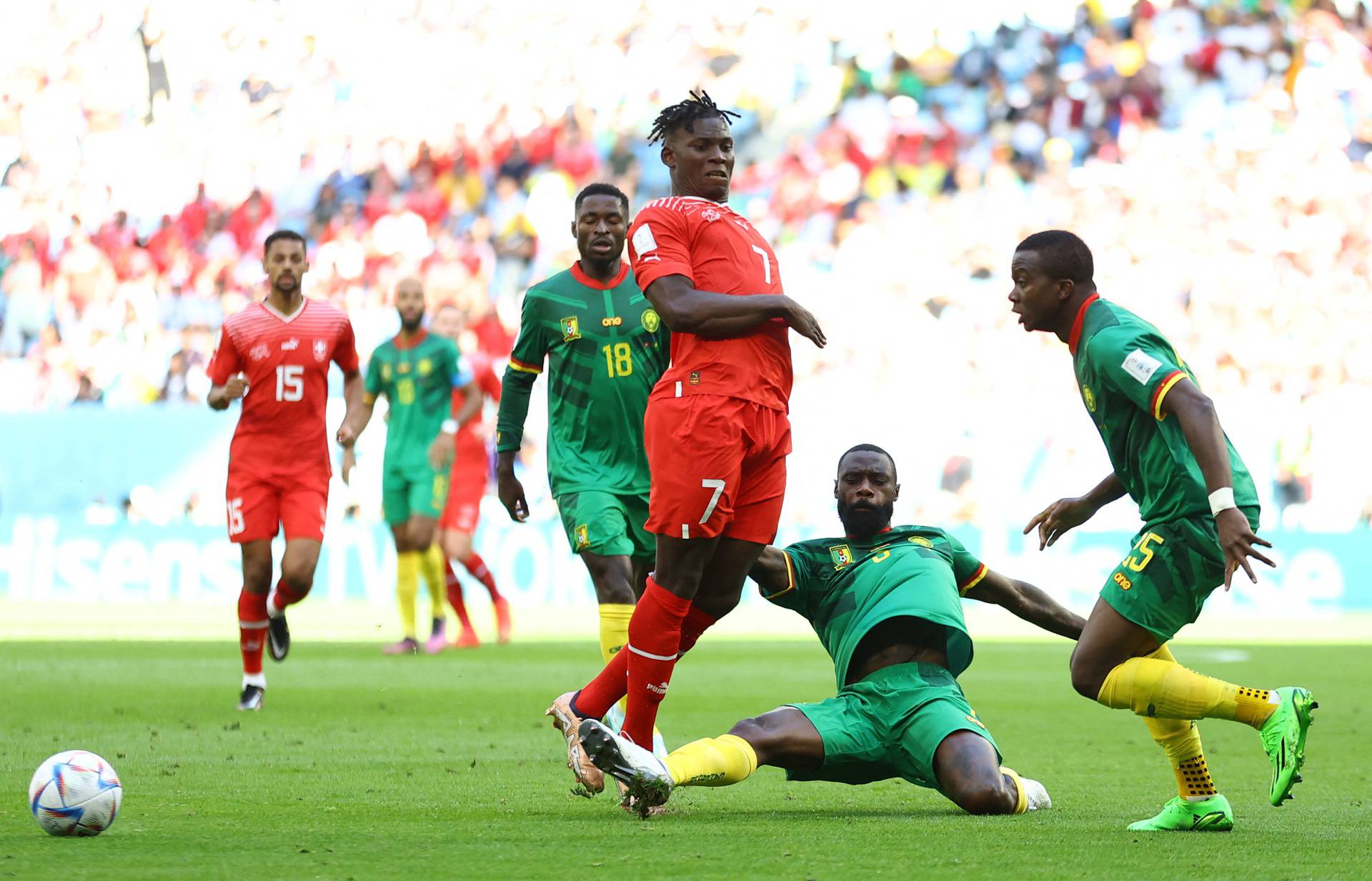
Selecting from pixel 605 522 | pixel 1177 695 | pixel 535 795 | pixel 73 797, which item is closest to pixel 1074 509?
pixel 1177 695

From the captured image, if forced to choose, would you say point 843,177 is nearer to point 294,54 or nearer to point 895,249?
point 895,249

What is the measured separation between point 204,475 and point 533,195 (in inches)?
218

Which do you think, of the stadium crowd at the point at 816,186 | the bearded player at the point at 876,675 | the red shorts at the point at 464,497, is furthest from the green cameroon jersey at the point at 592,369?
the stadium crowd at the point at 816,186

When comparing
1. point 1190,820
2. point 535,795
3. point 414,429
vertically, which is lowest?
point 535,795

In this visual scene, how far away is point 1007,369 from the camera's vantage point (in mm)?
18453

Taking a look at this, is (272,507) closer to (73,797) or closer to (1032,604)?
(73,797)

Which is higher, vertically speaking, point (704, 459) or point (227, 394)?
point (227, 394)

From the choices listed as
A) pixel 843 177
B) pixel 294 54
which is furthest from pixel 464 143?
pixel 843 177

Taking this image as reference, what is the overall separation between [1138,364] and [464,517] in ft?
30.4

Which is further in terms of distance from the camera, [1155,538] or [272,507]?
Answer: [272,507]

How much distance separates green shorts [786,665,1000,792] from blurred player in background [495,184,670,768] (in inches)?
64.6

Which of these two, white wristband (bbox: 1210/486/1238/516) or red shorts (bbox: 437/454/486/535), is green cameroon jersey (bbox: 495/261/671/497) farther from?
red shorts (bbox: 437/454/486/535)

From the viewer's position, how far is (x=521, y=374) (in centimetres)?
665

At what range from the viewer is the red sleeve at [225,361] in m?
8.74
